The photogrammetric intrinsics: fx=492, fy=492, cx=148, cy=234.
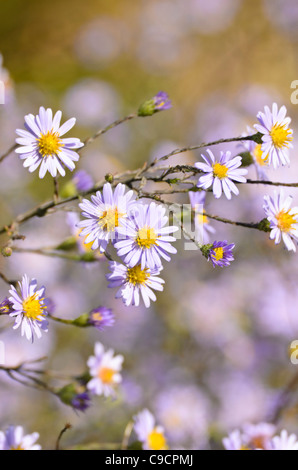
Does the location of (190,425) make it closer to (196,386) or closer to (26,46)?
(196,386)

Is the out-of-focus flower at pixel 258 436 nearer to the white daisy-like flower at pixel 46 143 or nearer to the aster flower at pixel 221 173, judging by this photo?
the aster flower at pixel 221 173

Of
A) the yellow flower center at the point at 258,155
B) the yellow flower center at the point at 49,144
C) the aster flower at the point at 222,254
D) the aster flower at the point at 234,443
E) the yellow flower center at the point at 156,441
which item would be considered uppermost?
the yellow flower center at the point at 258,155

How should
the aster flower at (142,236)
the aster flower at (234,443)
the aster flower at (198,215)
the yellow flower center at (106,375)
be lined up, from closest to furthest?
the aster flower at (142,236) → the aster flower at (198,215) → the aster flower at (234,443) → the yellow flower center at (106,375)

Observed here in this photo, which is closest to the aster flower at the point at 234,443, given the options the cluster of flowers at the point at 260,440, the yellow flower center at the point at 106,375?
the cluster of flowers at the point at 260,440

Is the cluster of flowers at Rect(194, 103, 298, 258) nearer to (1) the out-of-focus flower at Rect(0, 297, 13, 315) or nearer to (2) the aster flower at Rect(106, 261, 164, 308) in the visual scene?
(2) the aster flower at Rect(106, 261, 164, 308)

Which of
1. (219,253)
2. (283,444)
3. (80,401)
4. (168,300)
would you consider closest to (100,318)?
(80,401)

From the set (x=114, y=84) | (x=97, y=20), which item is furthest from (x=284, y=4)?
(x=97, y=20)
